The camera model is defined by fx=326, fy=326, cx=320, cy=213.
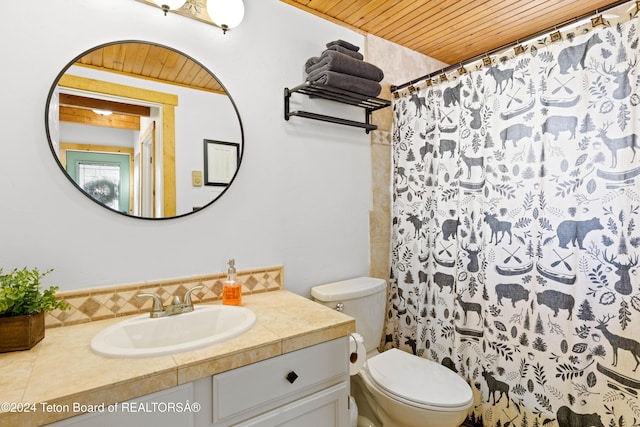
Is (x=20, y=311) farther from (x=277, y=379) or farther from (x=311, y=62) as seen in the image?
(x=311, y=62)

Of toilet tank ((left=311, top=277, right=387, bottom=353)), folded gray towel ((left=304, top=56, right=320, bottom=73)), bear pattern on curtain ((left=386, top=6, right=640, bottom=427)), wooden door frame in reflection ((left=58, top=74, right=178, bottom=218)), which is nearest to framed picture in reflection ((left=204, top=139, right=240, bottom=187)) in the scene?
wooden door frame in reflection ((left=58, top=74, right=178, bottom=218))

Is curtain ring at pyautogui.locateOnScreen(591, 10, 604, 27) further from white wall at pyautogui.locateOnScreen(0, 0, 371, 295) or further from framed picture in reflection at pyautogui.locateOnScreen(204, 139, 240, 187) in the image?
framed picture in reflection at pyautogui.locateOnScreen(204, 139, 240, 187)

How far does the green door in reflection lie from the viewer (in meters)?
1.20

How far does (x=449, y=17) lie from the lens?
187 cm

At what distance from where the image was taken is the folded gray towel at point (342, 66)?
5.29 ft

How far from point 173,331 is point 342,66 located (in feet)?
4.63

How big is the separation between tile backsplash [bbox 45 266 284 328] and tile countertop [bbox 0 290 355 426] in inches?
1.4

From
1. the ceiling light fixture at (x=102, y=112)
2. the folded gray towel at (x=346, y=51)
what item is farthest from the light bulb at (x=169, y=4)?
the folded gray towel at (x=346, y=51)

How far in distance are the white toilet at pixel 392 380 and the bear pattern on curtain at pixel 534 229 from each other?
1.02 feet

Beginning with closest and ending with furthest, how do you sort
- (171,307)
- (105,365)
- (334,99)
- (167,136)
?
(105,365)
(171,307)
(167,136)
(334,99)

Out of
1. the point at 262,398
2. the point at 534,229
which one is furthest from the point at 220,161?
the point at 534,229

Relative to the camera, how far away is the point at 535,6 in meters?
1.77

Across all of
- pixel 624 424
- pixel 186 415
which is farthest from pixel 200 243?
pixel 624 424

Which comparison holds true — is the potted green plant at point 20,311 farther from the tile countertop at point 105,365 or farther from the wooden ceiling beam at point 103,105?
the wooden ceiling beam at point 103,105
